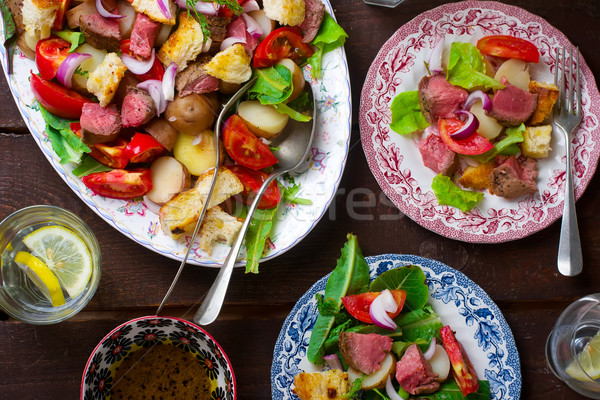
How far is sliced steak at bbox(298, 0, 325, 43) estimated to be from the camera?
164 centimetres

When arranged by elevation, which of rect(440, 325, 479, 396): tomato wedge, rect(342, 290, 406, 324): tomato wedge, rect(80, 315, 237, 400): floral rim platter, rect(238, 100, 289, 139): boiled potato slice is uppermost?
rect(238, 100, 289, 139): boiled potato slice

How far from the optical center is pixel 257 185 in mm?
1680

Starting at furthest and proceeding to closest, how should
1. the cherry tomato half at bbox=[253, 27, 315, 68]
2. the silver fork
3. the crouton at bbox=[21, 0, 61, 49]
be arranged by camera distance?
the silver fork
the cherry tomato half at bbox=[253, 27, 315, 68]
the crouton at bbox=[21, 0, 61, 49]

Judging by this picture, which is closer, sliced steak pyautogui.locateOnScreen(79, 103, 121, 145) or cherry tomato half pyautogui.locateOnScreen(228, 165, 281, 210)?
sliced steak pyautogui.locateOnScreen(79, 103, 121, 145)

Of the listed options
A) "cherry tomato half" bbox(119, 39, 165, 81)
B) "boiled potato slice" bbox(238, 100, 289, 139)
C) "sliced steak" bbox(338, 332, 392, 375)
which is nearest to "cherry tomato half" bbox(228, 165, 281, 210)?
"boiled potato slice" bbox(238, 100, 289, 139)

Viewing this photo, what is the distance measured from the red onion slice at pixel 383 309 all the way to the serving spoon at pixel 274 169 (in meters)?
0.43

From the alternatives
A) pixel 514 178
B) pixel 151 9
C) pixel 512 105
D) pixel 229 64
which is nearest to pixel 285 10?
pixel 229 64

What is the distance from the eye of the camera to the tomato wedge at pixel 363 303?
161 centimetres

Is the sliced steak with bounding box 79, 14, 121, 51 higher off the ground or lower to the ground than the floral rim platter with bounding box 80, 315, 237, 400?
higher

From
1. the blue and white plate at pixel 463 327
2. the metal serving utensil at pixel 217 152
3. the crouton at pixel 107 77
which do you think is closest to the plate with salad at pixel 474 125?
the blue and white plate at pixel 463 327

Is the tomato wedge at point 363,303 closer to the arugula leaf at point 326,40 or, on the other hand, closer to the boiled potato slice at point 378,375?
the boiled potato slice at point 378,375

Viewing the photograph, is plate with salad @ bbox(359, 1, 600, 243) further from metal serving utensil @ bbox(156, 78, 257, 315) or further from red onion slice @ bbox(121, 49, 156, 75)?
red onion slice @ bbox(121, 49, 156, 75)

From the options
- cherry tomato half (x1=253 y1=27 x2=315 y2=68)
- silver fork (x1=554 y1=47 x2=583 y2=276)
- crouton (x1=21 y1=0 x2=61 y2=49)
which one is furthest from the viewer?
silver fork (x1=554 y1=47 x2=583 y2=276)

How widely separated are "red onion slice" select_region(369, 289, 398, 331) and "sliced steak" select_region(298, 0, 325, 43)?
0.80 m
